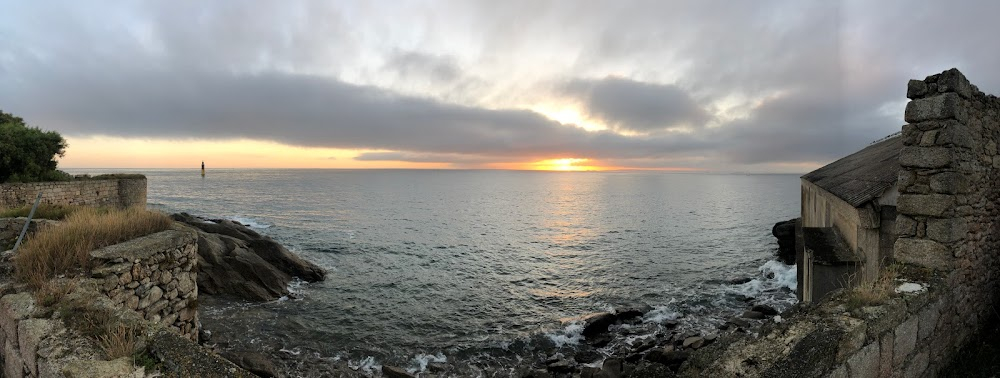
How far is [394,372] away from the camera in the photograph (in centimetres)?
1077

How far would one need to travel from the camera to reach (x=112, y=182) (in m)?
24.3

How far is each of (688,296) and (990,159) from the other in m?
12.4

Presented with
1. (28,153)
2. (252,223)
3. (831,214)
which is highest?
(28,153)

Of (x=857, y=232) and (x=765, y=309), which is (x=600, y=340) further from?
(x=857, y=232)

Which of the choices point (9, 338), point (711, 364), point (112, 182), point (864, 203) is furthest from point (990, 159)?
point (112, 182)

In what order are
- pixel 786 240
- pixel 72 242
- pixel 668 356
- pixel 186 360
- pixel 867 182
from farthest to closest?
1. pixel 786 240
2. pixel 668 356
3. pixel 867 182
4. pixel 72 242
5. pixel 186 360

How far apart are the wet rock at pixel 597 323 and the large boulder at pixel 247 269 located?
37.1 ft

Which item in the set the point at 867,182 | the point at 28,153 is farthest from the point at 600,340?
the point at 28,153

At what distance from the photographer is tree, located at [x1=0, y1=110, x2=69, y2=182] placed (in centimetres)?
2047

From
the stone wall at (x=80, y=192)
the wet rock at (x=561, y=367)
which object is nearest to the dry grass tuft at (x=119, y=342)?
the wet rock at (x=561, y=367)

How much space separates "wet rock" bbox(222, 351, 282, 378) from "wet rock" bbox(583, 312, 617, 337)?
29.0ft

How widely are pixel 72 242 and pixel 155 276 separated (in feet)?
4.05

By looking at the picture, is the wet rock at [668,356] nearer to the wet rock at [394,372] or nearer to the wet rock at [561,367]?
the wet rock at [561,367]

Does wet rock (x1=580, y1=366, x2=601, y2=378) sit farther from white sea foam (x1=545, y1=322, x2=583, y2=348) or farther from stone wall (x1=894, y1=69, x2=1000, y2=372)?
stone wall (x1=894, y1=69, x2=1000, y2=372)
